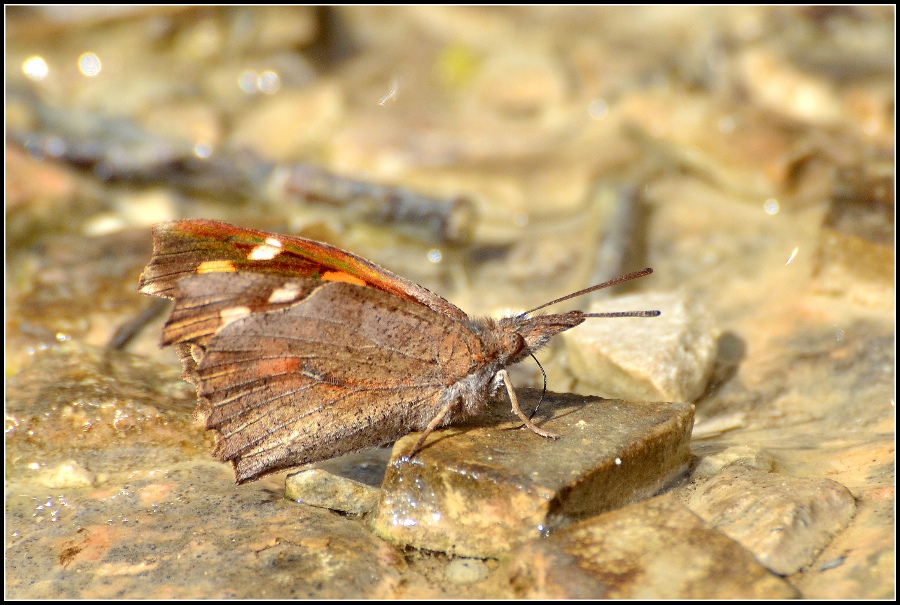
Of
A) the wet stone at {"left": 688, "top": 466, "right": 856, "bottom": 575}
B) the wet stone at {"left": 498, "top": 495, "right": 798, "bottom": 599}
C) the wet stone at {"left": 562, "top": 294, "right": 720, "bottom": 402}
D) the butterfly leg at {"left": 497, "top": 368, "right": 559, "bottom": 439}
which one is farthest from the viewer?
the wet stone at {"left": 562, "top": 294, "right": 720, "bottom": 402}

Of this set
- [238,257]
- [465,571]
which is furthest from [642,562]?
[238,257]

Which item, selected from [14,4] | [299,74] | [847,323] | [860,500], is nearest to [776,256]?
[847,323]

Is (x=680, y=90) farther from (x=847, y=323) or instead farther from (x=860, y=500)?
(x=860, y=500)

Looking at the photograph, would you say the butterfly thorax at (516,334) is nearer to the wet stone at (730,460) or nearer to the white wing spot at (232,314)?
the wet stone at (730,460)

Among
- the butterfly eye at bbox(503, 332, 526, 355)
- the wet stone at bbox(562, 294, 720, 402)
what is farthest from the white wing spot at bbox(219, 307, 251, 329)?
the wet stone at bbox(562, 294, 720, 402)

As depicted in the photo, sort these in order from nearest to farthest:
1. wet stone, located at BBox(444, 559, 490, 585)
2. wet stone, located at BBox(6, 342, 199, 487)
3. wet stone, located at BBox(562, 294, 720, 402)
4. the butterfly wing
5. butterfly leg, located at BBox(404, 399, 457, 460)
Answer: wet stone, located at BBox(444, 559, 490, 585) < butterfly leg, located at BBox(404, 399, 457, 460) < the butterfly wing < wet stone, located at BBox(6, 342, 199, 487) < wet stone, located at BBox(562, 294, 720, 402)

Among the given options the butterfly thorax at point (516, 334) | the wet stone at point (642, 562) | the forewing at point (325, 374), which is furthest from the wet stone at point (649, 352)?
the wet stone at point (642, 562)

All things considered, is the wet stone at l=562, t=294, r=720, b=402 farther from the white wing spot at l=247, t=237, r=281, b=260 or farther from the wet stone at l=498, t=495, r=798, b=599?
the white wing spot at l=247, t=237, r=281, b=260
